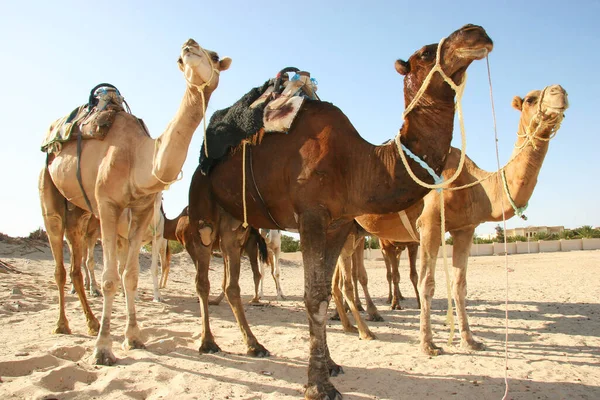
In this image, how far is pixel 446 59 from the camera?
361 cm

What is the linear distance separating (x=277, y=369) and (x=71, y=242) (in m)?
3.72

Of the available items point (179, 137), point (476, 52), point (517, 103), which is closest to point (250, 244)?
point (179, 137)

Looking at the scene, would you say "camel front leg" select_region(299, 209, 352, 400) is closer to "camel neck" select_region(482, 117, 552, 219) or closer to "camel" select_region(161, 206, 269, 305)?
"camel neck" select_region(482, 117, 552, 219)

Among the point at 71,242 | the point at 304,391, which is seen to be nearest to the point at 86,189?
the point at 71,242

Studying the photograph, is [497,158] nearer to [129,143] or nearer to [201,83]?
[201,83]

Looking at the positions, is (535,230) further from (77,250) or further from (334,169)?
(334,169)

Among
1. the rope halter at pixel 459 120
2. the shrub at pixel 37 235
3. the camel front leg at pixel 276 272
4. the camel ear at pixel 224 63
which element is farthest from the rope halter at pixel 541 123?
the shrub at pixel 37 235

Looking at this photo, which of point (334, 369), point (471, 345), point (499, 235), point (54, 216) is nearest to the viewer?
point (334, 369)

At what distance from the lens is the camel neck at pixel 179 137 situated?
15.2 feet

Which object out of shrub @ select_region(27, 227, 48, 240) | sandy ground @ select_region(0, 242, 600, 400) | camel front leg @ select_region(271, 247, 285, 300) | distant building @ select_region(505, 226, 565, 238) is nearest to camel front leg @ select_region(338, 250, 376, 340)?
sandy ground @ select_region(0, 242, 600, 400)

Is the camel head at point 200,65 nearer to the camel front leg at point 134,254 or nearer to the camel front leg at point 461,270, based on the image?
the camel front leg at point 134,254

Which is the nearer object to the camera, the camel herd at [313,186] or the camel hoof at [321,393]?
the camel hoof at [321,393]

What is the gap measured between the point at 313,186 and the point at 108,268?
2521 millimetres

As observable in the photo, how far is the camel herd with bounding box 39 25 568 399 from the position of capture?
376cm
